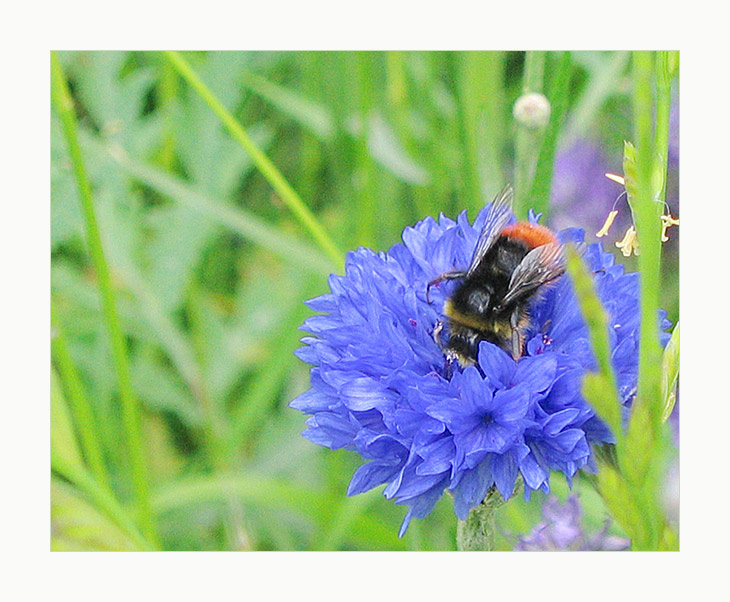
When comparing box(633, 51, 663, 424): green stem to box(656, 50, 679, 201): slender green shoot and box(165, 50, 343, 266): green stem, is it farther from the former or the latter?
box(165, 50, 343, 266): green stem

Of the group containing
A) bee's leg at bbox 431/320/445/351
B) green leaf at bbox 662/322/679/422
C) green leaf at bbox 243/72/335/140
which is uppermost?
green leaf at bbox 243/72/335/140

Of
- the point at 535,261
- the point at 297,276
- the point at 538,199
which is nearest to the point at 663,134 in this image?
the point at 535,261

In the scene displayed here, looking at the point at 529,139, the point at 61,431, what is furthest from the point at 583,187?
the point at 61,431

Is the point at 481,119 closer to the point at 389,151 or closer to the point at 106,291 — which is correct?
the point at 389,151

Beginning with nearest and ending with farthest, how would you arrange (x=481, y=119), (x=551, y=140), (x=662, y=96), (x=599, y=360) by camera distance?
(x=599, y=360) → (x=662, y=96) → (x=551, y=140) → (x=481, y=119)

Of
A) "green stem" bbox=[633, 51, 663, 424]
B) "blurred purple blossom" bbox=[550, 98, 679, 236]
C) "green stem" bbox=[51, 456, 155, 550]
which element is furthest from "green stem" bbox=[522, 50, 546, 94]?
"green stem" bbox=[51, 456, 155, 550]
